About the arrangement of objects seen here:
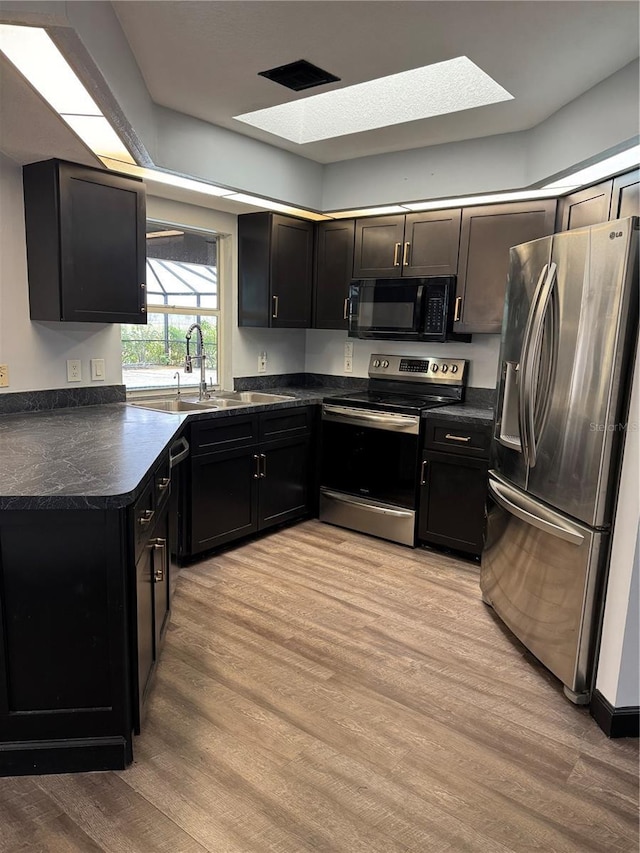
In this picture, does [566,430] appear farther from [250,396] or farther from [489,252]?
[250,396]

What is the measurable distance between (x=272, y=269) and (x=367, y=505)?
1782 millimetres

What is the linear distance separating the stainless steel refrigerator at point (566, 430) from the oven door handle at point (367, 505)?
1081mm

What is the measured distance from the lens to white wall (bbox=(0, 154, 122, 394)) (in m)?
2.75

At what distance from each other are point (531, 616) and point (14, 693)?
6.49 feet

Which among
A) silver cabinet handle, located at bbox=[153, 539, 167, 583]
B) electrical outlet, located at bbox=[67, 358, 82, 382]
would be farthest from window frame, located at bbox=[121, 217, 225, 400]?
silver cabinet handle, located at bbox=[153, 539, 167, 583]

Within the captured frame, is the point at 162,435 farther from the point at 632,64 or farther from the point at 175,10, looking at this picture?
the point at 632,64

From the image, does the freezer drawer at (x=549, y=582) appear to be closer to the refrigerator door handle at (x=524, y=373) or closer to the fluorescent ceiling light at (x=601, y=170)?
the refrigerator door handle at (x=524, y=373)

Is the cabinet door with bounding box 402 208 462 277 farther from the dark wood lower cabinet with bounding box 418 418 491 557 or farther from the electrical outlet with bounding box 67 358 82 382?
the electrical outlet with bounding box 67 358 82 382

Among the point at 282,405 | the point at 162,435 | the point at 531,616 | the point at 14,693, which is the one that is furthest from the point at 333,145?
the point at 14,693

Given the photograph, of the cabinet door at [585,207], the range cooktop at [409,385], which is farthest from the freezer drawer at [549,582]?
the cabinet door at [585,207]

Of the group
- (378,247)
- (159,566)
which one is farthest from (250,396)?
(159,566)

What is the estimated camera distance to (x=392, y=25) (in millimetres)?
2096

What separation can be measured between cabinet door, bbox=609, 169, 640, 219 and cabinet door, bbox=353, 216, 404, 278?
58.0 inches

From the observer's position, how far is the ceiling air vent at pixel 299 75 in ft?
7.97
